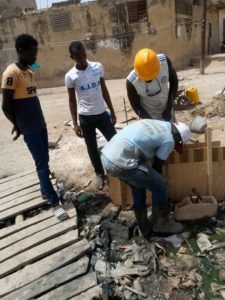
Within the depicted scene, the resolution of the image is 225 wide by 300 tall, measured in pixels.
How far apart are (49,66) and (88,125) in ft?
37.8

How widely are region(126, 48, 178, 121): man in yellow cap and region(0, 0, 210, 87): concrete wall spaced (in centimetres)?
1105

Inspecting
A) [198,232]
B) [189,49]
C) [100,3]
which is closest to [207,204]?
[198,232]

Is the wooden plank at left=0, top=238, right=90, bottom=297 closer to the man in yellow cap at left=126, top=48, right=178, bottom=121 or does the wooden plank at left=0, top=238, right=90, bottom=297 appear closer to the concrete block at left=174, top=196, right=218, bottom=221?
the concrete block at left=174, top=196, right=218, bottom=221

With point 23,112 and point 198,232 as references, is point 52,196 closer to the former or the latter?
point 23,112

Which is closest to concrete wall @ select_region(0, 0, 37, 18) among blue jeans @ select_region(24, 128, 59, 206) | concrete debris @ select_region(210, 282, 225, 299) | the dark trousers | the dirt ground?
the dirt ground

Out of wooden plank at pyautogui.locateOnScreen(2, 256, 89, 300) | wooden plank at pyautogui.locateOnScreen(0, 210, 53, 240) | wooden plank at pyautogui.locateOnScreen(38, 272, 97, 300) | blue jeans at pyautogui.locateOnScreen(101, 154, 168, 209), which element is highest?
blue jeans at pyautogui.locateOnScreen(101, 154, 168, 209)

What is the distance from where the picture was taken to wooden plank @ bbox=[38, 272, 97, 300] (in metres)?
2.90

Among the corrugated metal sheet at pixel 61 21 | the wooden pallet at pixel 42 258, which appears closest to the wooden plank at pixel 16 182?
the wooden pallet at pixel 42 258

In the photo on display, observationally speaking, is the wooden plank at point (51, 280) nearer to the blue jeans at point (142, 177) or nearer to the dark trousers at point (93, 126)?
the blue jeans at point (142, 177)

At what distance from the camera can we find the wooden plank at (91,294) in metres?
2.84

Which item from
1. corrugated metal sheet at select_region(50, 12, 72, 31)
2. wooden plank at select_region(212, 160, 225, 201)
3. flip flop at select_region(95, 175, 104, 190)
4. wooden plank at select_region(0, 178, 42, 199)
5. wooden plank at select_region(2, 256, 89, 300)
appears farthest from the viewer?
corrugated metal sheet at select_region(50, 12, 72, 31)

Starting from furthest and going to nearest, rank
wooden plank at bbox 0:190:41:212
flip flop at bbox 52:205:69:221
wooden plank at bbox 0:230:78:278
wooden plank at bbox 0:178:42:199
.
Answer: wooden plank at bbox 0:178:42:199 → wooden plank at bbox 0:190:41:212 → flip flop at bbox 52:205:69:221 → wooden plank at bbox 0:230:78:278

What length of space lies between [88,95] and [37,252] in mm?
1826

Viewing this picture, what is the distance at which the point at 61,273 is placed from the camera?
3.14 m
